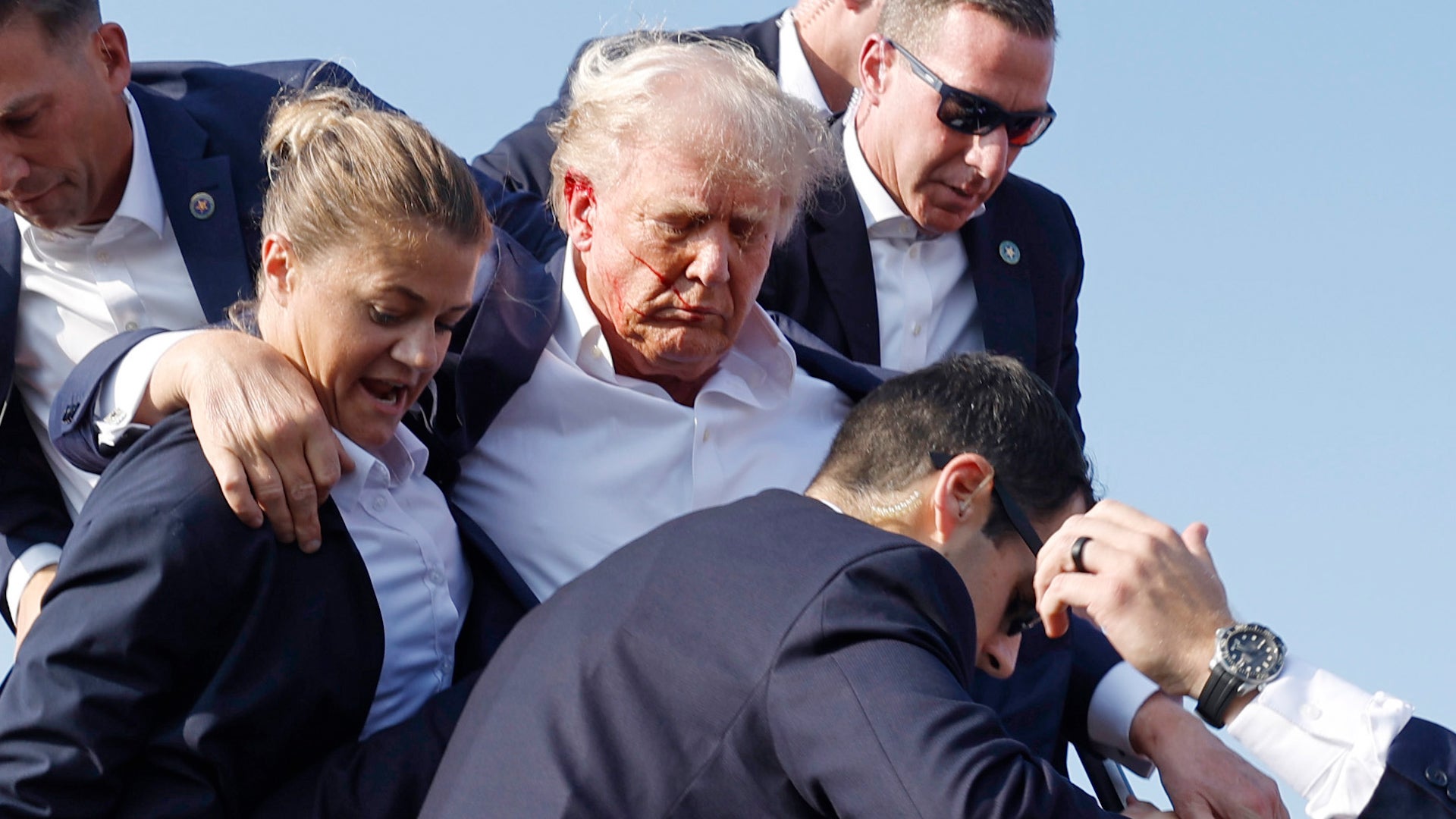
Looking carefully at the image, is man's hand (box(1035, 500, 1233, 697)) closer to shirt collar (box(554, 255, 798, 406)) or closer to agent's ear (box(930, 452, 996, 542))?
agent's ear (box(930, 452, 996, 542))

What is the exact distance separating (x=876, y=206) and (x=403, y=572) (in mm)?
1999

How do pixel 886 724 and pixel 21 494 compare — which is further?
pixel 21 494

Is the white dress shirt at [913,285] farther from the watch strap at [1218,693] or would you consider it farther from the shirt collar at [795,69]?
the watch strap at [1218,693]

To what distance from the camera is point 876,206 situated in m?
4.89

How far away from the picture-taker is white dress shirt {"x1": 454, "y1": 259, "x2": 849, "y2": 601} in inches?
151

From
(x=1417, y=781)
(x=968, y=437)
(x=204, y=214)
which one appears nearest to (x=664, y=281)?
(x=968, y=437)

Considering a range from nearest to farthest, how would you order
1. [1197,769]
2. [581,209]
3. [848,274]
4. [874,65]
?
[1197,769] → [581,209] → [848,274] → [874,65]

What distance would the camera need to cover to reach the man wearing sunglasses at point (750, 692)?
2422 millimetres

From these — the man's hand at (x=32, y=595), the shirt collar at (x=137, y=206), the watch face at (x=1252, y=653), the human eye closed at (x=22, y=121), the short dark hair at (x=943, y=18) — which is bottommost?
the man's hand at (x=32, y=595)

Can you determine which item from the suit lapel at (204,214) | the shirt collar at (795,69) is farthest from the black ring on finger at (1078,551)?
the shirt collar at (795,69)

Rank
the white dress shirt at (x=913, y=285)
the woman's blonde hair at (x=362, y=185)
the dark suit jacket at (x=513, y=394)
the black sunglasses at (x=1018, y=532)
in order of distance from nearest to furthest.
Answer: the black sunglasses at (x=1018, y=532)
the woman's blonde hair at (x=362, y=185)
the dark suit jacket at (x=513, y=394)
the white dress shirt at (x=913, y=285)

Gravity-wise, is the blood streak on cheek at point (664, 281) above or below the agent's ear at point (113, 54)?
below

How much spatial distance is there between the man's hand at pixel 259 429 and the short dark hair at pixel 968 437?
88 cm

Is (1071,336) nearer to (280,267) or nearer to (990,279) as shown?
(990,279)
